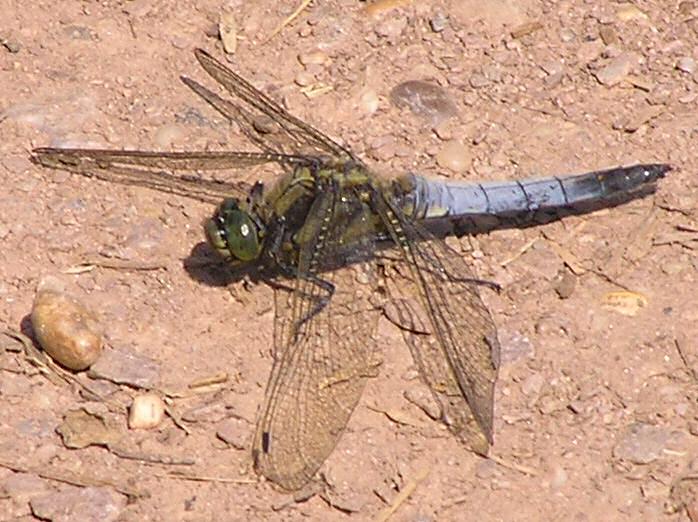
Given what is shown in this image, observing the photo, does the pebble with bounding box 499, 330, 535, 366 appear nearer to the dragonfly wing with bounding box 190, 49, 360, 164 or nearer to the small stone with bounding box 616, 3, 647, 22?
the dragonfly wing with bounding box 190, 49, 360, 164

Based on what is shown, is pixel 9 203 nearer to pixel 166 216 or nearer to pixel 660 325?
pixel 166 216

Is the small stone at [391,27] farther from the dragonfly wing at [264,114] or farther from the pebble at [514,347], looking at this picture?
the pebble at [514,347]

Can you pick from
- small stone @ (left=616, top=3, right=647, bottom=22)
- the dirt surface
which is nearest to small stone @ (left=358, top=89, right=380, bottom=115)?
the dirt surface

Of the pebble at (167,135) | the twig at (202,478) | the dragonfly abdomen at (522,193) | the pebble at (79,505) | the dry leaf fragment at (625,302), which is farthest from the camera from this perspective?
the pebble at (167,135)

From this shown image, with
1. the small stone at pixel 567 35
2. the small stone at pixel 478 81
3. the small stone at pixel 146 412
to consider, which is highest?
the small stone at pixel 567 35

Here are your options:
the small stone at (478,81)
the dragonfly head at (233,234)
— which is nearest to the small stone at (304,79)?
the small stone at (478,81)

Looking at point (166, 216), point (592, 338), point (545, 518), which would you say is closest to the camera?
point (545, 518)

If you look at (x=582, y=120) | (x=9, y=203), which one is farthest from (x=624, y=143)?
(x=9, y=203)
